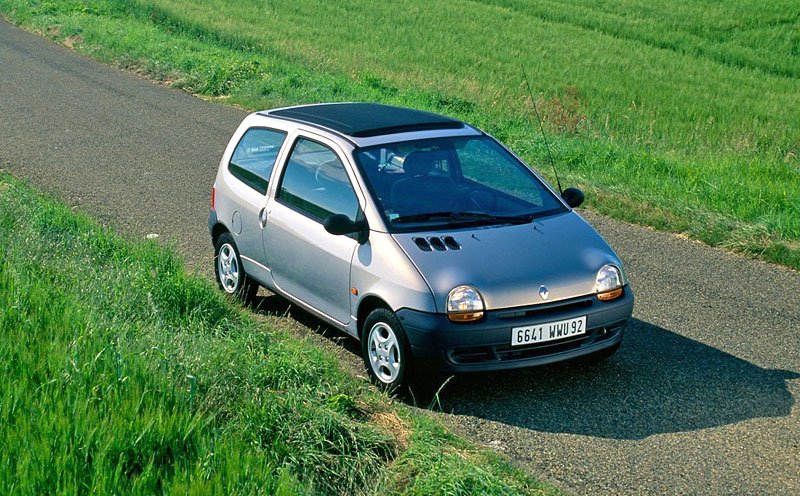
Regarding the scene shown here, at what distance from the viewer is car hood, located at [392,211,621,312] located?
6957 mm

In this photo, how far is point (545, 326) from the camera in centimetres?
700

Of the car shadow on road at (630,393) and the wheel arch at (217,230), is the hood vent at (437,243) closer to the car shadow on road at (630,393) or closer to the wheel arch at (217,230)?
the car shadow on road at (630,393)

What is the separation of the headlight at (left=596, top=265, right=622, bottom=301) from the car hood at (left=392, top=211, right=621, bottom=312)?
0.15 ft

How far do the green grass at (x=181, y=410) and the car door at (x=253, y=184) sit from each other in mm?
798

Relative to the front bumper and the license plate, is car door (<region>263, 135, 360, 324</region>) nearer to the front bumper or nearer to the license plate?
the front bumper

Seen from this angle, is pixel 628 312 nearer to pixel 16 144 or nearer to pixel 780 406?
pixel 780 406

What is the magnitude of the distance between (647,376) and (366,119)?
107 inches

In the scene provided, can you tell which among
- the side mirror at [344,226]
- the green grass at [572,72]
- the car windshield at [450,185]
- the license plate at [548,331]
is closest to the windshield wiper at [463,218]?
the car windshield at [450,185]

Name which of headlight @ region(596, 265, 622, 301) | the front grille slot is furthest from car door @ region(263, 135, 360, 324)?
headlight @ region(596, 265, 622, 301)

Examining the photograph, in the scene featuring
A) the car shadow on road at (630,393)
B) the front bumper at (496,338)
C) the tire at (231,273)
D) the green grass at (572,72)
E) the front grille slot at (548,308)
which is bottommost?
the green grass at (572,72)

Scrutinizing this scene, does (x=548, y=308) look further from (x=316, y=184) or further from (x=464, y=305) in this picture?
(x=316, y=184)

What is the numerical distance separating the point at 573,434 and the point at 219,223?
383 centimetres

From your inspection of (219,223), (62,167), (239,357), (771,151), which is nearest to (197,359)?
(239,357)

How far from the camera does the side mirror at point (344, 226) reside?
7.42m
